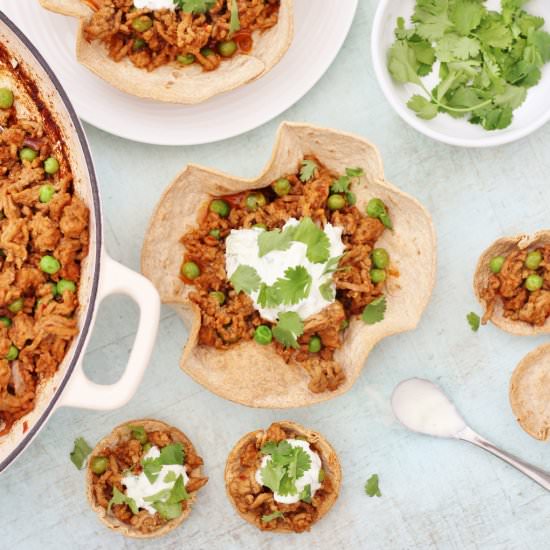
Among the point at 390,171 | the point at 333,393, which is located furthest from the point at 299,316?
the point at 390,171

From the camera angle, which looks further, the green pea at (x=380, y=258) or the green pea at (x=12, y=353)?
the green pea at (x=380, y=258)

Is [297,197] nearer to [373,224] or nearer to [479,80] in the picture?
[373,224]

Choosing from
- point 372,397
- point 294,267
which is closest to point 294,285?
point 294,267

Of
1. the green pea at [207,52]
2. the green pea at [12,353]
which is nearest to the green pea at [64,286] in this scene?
the green pea at [12,353]

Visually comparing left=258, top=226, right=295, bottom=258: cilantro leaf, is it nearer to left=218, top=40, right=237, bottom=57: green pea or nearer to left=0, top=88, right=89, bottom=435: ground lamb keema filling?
left=0, top=88, right=89, bottom=435: ground lamb keema filling

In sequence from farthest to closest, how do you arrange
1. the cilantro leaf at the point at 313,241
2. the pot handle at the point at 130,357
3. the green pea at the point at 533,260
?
the green pea at the point at 533,260 → the cilantro leaf at the point at 313,241 → the pot handle at the point at 130,357

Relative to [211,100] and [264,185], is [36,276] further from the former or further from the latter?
[211,100]

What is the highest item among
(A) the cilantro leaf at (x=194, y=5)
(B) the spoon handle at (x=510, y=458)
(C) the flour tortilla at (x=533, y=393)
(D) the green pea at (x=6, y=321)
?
(A) the cilantro leaf at (x=194, y=5)

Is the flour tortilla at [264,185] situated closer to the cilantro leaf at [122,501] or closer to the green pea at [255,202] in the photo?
the green pea at [255,202]
